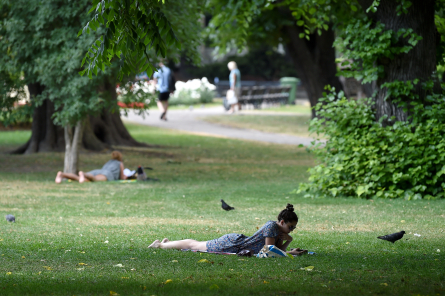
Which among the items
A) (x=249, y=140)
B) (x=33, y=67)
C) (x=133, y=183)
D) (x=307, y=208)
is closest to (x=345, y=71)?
(x=307, y=208)

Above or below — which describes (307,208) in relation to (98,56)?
below

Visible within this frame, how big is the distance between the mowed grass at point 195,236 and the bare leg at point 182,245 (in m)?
0.13

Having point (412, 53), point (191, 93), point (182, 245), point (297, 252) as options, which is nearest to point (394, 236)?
point (297, 252)

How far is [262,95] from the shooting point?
1356 inches

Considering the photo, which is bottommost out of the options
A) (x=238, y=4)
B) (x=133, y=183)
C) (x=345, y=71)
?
(x=133, y=183)

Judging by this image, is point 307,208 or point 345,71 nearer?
point 307,208

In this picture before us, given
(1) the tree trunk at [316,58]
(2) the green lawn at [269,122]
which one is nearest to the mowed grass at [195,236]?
(1) the tree trunk at [316,58]

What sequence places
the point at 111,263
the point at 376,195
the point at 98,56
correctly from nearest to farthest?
the point at 98,56, the point at 111,263, the point at 376,195

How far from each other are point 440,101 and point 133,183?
639 centimetres

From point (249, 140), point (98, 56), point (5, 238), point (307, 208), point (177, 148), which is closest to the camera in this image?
point (98, 56)

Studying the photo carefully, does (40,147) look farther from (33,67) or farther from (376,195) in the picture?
(376,195)

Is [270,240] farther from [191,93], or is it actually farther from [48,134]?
[191,93]

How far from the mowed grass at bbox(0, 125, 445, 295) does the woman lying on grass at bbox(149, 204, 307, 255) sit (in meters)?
0.15

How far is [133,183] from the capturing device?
13133 mm
